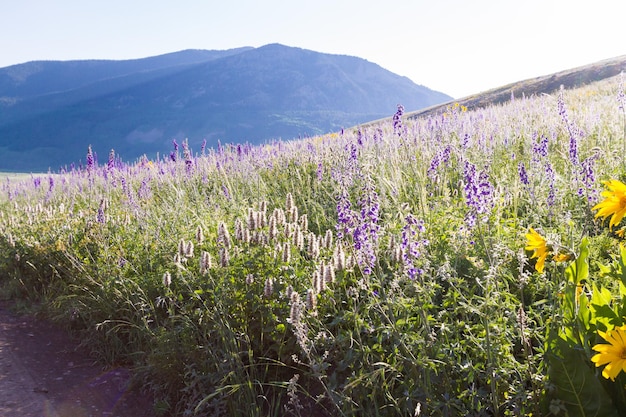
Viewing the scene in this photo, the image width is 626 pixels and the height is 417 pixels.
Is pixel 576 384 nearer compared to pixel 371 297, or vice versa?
pixel 576 384

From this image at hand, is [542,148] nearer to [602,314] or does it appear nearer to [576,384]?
[602,314]

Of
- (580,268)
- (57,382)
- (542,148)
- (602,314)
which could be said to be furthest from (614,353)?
(57,382)

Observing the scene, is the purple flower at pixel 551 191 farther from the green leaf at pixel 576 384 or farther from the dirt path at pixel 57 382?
the dirt path at pixel 57 382

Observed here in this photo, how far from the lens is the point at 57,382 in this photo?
370 centimetres

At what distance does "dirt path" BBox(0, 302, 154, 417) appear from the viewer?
10.7 feet

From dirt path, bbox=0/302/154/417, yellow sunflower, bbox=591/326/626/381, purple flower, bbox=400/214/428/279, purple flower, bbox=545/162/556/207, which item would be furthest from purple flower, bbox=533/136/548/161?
dirt path, bbox=0/302/154/417

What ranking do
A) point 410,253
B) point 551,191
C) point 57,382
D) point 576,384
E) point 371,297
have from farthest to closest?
point 57,382 → point 551,191 → point 371,297 → point 410,253 → point 576,384

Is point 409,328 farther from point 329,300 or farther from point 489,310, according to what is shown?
point 329,300

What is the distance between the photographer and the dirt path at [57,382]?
3271 mm

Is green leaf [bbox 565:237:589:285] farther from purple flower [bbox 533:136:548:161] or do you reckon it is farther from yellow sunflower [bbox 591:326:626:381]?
A: purple flower [bbox 533:136:548:161]

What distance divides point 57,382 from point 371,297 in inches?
97.3

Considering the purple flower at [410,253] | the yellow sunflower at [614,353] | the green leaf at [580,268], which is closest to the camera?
the yellow sunflower at [614,353]

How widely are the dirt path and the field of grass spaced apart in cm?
16

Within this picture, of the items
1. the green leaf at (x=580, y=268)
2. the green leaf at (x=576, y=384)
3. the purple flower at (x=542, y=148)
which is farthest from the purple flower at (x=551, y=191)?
the green leaf at (x=576, y=384)
